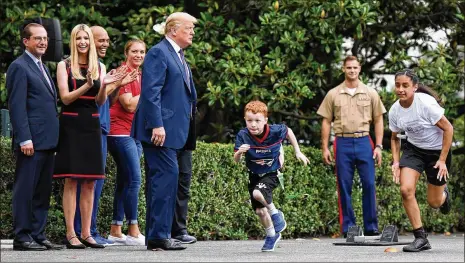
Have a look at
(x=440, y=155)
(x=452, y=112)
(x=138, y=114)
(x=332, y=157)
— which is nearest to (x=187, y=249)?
(x=138, y=114)

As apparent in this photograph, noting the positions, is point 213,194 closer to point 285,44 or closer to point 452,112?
point 285,44

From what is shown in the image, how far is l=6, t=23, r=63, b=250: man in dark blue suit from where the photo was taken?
11.1 meters

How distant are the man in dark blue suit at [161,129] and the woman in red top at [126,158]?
4.91ft

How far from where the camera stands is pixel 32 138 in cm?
A: 1116

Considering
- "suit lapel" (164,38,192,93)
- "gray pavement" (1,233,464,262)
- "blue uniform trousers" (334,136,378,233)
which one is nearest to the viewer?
"gray pavement" (1,233,464,262)

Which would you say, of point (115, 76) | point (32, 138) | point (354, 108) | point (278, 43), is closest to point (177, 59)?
point (115, 76)

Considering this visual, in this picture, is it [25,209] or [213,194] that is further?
[213,194]

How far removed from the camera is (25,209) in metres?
11.1

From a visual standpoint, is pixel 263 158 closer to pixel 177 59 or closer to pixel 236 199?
pixel 177 59

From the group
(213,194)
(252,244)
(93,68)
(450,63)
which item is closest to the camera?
(93,68)

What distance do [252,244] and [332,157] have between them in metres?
2.97

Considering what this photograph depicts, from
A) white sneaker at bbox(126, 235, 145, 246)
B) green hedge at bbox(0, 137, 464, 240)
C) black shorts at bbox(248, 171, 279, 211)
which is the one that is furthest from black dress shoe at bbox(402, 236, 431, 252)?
green hedge at bbox(0, 137, 464, 240)

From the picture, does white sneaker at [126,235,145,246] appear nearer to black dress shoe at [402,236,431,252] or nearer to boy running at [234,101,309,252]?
boy running at [234,101,309,252]

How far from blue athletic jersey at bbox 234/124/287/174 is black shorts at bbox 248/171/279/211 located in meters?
0.06
